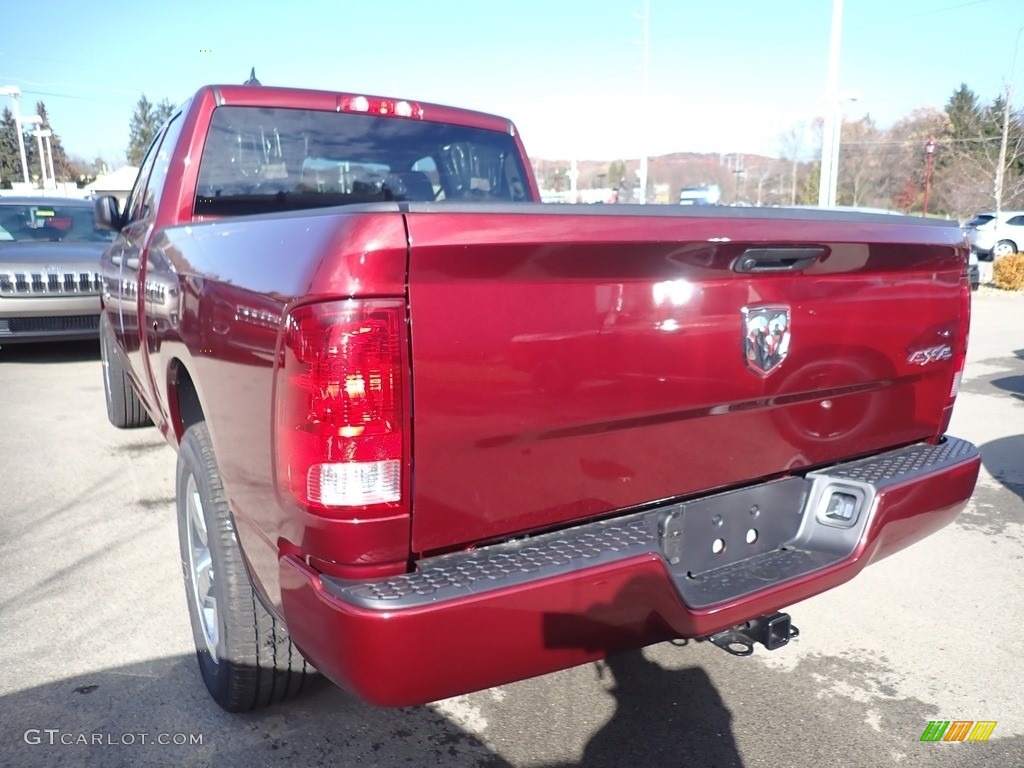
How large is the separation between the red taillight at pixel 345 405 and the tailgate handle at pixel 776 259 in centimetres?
96

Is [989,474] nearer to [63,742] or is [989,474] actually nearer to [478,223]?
[478,223]

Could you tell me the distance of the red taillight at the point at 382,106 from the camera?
3688mm

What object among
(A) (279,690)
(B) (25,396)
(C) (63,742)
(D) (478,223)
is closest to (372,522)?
(D) (478,223)

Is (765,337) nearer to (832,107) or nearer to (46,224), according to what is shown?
(46,224)

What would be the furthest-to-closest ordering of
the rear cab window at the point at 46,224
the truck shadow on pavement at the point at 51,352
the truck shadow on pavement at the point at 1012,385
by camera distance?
the truck shadow on pavement at the point at 51,352 < the rear cab window at the point at 46,224 < the truck shadow on pavement at the point at 1012,385

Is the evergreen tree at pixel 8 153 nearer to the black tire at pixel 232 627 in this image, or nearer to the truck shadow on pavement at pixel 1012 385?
the truck shadow on pavement at pixel 1012 385

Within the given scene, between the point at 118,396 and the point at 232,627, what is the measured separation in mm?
3949

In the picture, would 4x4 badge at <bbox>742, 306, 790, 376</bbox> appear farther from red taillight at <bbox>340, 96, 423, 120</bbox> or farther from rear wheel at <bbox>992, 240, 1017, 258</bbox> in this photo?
rear wheel at <bbox>992, 240, 1017, 258</bbox>

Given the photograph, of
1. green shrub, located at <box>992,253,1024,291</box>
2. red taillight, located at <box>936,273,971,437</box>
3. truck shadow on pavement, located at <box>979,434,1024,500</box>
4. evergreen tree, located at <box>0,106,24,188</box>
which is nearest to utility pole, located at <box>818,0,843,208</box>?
green shrub, located at <box>992,253,1024,291</box>

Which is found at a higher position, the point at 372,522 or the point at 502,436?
the point at 502,436

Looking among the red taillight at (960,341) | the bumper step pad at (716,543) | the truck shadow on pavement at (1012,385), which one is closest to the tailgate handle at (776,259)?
the bumper step pad at (716,543)

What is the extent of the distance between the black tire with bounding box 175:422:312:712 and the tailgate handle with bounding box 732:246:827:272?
159 cm

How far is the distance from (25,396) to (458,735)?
6.14 m

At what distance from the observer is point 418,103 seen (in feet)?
12.6
